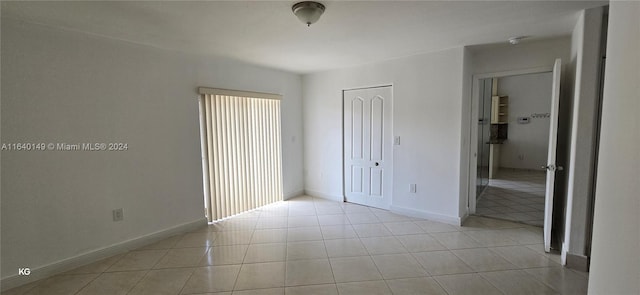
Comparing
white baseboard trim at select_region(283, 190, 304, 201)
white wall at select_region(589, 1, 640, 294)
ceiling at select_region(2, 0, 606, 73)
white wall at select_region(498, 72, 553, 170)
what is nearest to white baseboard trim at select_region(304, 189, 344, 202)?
white baseboard trim at select_region(283, 190, 304, 201)

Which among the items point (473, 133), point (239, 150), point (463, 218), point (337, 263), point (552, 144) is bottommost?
point (337, 263)

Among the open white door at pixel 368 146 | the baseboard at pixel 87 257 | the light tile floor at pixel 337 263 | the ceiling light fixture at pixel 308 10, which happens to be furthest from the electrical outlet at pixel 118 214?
the open white door at pixel 368 146

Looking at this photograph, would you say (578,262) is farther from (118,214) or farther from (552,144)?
(118,214)

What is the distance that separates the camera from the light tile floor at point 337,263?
2244 millimetres

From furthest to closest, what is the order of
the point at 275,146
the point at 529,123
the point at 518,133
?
the point at 518,133, the point at 529,123, the point at 275,146

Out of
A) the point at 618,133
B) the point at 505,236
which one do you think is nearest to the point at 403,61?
the point at 505,236

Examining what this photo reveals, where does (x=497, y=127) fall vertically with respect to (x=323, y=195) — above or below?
above

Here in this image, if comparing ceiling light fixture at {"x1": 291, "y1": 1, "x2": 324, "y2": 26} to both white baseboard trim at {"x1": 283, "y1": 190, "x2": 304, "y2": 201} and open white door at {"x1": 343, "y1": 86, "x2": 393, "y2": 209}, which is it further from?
white baseboard trim at {"x1": 283, "y1": 190, "x2": 304, "y2": 201}

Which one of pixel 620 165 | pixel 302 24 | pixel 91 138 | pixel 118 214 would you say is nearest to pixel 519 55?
pixel 302 24

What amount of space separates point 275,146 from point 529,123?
6664 millimetres

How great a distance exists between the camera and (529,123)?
6910 mm

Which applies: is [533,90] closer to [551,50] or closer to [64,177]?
[551,50]

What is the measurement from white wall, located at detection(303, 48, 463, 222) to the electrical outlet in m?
3.22

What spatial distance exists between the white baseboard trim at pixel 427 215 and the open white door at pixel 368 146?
0.74 feet
